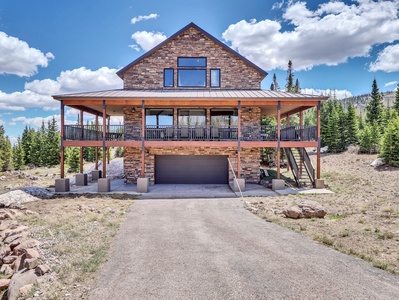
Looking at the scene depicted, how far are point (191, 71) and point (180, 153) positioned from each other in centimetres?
672

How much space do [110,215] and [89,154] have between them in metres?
38.5

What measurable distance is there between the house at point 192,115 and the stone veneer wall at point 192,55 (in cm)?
8

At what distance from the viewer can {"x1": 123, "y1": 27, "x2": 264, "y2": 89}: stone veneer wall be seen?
61.5 ft

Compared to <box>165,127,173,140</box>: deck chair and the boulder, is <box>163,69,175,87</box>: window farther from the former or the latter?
the boulder

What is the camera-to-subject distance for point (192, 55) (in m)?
19.0

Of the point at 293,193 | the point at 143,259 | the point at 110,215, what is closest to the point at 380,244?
the point at 143,259

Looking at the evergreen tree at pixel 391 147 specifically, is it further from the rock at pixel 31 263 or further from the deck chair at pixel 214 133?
the rock at pixel 31 263

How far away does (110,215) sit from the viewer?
952 centimetres

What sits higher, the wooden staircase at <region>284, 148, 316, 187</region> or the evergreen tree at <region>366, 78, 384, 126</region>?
the evergreen tree at <region>366, 78, 384, 126</region>

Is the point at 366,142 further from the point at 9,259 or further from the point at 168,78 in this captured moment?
the point at 9,259

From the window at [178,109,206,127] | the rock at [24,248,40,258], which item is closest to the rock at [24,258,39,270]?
the rock at [24,248,40,258]

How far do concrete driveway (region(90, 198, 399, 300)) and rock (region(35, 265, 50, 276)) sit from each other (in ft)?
3.81

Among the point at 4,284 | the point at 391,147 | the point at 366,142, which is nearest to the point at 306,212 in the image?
the point at 4,284

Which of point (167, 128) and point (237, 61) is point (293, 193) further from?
point (237, 61)
